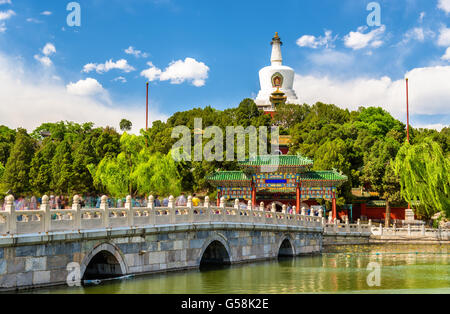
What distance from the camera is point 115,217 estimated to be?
15.9 meters

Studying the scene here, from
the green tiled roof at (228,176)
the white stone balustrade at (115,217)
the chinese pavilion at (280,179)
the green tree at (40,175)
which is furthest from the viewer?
the green tree at (40,175)

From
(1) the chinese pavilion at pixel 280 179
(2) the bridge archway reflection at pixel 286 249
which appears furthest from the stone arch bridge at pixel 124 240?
(1) the chinese pavilion at pixel 280 179

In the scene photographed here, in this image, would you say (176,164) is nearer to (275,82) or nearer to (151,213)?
(151,213)

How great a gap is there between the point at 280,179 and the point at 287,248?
23.9 feet

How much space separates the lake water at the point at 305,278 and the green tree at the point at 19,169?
2258 cm

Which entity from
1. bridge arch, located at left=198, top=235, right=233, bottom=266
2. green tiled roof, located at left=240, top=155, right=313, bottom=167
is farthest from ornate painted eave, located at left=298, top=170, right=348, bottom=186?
bridge arch, located at left=198, top=235, right=233, bottom=266

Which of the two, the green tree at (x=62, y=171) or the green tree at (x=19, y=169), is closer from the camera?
the green tree at (x=62, y=171)

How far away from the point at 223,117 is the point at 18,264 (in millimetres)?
40014

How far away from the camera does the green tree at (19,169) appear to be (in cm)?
3841

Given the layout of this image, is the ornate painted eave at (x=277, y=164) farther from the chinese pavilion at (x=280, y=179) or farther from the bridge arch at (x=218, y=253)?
the bridge arch at (x=218, y=253)

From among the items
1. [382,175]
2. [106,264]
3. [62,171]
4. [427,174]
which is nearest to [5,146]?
[62,171]

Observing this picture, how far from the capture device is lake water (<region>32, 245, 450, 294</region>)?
15.4 m

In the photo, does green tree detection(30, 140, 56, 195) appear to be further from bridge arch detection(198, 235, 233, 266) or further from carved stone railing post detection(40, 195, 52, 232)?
carved stone railing post detection(40, 195, 52, 232)
